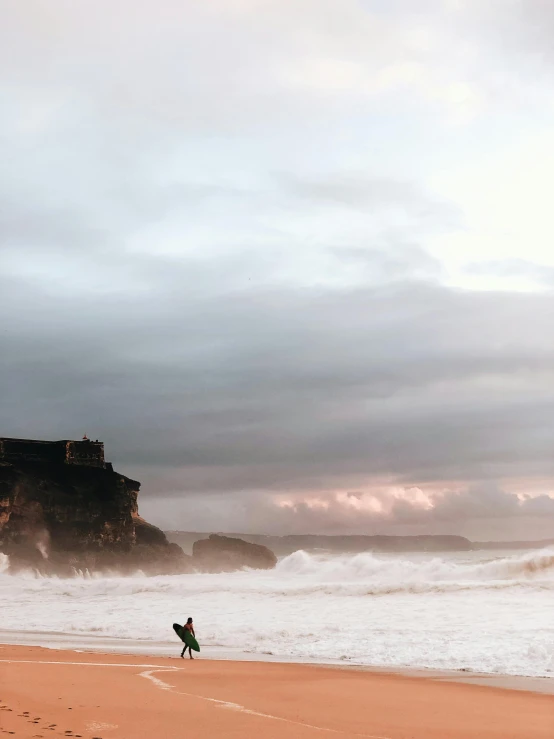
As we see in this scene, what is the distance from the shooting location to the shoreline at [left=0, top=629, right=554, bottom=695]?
1599 cm

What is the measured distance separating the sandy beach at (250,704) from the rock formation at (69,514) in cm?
5820

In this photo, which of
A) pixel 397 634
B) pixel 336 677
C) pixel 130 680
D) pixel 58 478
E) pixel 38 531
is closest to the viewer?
pixel 130 680

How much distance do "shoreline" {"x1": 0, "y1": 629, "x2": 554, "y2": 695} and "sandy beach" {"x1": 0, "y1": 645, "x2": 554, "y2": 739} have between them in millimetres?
711

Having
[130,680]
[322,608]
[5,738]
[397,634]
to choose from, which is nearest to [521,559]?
[322,608]

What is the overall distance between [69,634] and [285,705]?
1703cm

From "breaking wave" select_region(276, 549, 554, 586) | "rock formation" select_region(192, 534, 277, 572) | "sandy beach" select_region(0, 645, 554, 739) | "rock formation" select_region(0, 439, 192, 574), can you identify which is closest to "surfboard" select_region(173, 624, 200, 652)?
"sandy beach" select_region(0, 645, 554, 739)

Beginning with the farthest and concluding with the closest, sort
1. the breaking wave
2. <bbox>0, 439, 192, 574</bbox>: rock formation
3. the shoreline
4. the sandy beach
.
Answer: <bbox>0, 439, 192, 574</bbox>: rock formation, the breaking wave, the shoreline, the sandy beach

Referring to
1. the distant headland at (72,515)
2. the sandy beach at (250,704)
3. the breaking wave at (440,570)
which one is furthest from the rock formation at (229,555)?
the sandy beach at (250,704)

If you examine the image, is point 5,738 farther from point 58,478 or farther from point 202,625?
point 58,478

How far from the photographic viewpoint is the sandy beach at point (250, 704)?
1048 centimetres

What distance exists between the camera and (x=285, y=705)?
12609 mm

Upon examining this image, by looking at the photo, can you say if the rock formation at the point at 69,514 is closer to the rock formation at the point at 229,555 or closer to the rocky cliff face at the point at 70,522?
the rocky cliff face at the point at 70,522

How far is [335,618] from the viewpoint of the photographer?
28609mm

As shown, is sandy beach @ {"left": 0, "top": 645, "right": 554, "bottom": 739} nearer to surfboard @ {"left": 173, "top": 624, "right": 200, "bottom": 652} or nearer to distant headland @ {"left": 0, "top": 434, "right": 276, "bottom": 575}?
surfboard @ {"left": 173, "top": 624, "right": 200, "bottom": 652}
